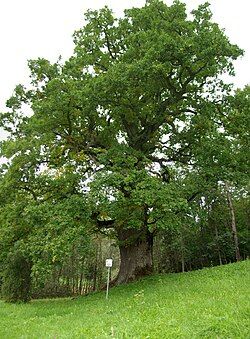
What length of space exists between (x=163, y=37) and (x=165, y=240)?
81.0ft

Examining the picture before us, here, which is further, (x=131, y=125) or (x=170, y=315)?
(x=131, y=125)

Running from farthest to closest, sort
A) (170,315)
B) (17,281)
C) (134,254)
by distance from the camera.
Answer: (17,281), (134,254), (170,315)

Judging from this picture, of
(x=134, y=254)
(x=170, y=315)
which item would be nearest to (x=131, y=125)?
(x=134, y=254)

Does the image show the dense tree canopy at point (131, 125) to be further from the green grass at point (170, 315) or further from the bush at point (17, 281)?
the bush at point (17, 281)

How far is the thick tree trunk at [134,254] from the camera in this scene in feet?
57.8

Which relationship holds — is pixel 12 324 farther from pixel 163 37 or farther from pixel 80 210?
pixel 163 37

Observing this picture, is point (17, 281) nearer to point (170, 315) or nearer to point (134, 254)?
point (134, 254)

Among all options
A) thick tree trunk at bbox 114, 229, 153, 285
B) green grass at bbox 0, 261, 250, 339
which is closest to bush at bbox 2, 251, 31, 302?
thick tree trunk at bbox 114, 229, 153, 285

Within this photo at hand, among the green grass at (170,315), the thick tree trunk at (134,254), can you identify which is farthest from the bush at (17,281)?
the green grass at (170,315)

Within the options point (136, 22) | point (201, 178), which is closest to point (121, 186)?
point (201, 178)

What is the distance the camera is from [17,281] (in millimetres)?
22656

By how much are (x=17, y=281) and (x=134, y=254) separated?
9030 mm

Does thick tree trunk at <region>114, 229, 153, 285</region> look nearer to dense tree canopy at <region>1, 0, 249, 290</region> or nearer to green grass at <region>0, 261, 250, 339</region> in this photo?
dense tree canopy at <region>1, 0, 249, 290</region>

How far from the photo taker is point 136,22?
1656 centimetres
